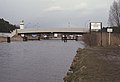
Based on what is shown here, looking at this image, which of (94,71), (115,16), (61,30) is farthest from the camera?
(61,30)

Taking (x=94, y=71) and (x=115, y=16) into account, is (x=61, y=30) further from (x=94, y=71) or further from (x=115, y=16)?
(x=94, y=71)

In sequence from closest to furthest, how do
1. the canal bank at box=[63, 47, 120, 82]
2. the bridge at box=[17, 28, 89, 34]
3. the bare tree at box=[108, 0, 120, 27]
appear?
the canal bank at box=[63, 47, 120, 82]
the bare tree at box=[108, 0, 120, 27]
the bridge at box=[17, 28, 89, 34]

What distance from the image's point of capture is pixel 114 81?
53.4 ft

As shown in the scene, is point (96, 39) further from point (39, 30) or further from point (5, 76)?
point (39, 30)

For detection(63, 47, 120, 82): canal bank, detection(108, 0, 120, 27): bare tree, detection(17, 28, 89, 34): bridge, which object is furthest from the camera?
detection(17, 28, 89, 34): bridge

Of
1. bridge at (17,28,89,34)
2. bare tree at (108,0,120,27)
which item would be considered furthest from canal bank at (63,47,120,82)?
bridge at (17,28,89,34)

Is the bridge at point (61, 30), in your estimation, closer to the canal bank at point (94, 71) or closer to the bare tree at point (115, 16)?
the bare tree at point (115, 16)

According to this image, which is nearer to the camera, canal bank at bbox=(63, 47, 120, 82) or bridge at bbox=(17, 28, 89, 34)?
A: canal bank at bbox=(63, 47, 120, 82)

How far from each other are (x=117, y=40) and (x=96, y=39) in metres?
7.54

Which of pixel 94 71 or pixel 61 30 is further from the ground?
pixel 61 30

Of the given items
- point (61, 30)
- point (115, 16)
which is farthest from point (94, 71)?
point (61, 30)

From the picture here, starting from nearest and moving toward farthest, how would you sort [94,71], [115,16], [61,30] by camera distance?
[94,71], [115,16], [61,30]

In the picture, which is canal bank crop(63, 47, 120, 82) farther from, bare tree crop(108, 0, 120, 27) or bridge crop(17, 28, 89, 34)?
bridge crop(17, 28, 89, 34)

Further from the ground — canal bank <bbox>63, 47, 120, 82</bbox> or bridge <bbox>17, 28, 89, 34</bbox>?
bridge <bbox>17, 28, 89, 34</bbox>
